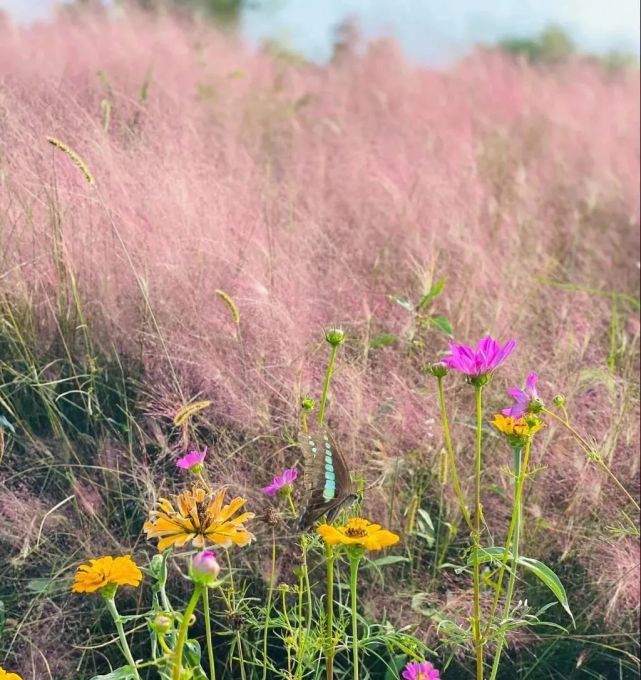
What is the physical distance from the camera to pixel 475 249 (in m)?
2.43

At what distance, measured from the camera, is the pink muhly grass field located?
1828 millimetres

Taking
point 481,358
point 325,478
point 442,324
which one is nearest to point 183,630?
point 325,478

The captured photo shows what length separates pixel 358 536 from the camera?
44.0 inches

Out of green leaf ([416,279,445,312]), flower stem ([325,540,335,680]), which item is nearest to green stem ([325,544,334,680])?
flower stem ([325,540,335,680])

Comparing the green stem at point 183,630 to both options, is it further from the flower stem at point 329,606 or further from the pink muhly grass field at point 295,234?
the pink muhly grass field at point 295,234

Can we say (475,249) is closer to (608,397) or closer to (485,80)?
(608,397)

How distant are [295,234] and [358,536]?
132 centimetres

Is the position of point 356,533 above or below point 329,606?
above

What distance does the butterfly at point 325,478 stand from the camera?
119 cm

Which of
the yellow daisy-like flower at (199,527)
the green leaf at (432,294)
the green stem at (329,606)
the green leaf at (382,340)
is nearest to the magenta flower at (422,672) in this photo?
the green stem at (329,606)

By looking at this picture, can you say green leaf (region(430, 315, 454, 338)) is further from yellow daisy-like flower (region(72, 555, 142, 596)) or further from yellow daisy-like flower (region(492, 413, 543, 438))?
yellow daisy-like flower (region(72, 555, 142, 596))

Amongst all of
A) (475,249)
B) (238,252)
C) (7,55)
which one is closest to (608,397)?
(475,249)

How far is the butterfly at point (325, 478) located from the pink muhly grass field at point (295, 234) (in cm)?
45

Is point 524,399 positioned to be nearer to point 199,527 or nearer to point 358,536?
point 358,536
